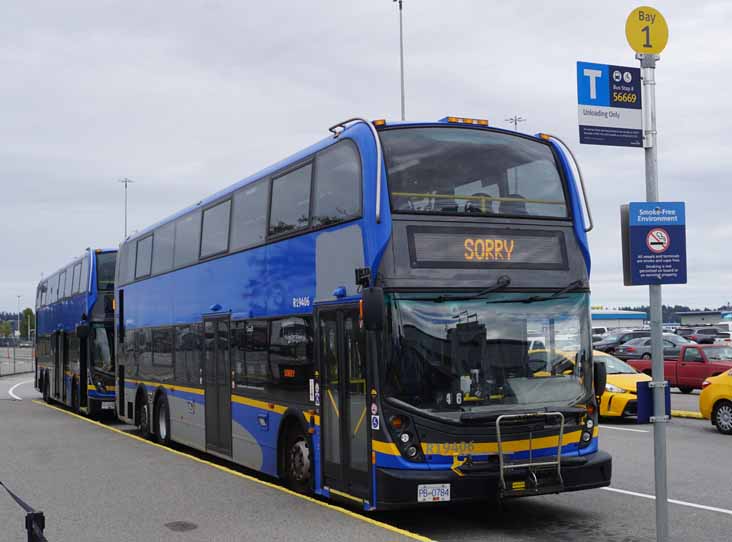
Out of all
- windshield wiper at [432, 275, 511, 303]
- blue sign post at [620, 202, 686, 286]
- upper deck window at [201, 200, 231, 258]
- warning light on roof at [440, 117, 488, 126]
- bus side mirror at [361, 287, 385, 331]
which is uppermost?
warning light on roof at [440, 117, 488, 126]

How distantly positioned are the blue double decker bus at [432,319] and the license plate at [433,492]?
2 cm

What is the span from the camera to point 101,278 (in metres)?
24.0

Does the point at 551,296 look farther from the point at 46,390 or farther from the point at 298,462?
the point at 46,390

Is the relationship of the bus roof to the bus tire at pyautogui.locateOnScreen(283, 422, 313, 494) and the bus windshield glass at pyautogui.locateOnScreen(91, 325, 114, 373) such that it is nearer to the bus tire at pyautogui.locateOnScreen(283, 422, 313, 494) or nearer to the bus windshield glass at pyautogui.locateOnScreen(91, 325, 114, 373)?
the bus tire at pyautogui.locateOnScreen(283, 422, 313, 494)

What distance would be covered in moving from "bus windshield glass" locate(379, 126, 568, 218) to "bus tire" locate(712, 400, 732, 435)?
890cm

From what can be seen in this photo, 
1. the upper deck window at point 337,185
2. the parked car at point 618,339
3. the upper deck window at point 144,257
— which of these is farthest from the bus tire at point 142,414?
the parked car at point 618,339

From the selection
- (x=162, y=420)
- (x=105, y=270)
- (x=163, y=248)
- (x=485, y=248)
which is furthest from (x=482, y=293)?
(x=105, y=270)

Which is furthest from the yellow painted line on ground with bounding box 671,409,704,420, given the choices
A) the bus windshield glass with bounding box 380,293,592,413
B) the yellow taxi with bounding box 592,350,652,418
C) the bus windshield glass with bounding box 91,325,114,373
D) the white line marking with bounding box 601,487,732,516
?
the bus windshield glass with bounding box 91,325,114,373

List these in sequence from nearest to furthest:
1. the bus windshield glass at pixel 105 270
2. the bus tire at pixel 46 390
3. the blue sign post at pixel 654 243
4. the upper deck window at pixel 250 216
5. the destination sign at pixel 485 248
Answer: the blue sign post at pixel 654 243, the destination sign at pixel 485 248, the upper deck window at pixel 250 216, the bus windshield glass at pixel 105 270, the bus tire at pixel 46 390

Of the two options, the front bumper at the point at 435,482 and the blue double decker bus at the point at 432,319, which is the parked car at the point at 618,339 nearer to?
the blue double decker bus at the point at 432,319

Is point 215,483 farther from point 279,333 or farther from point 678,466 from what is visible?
point 678,466

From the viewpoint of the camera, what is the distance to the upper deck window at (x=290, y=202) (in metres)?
11.1

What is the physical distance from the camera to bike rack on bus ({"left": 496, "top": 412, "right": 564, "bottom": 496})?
884 centimetres

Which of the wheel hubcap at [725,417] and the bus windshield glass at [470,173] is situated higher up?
the bus windshield glass at [470,173]
